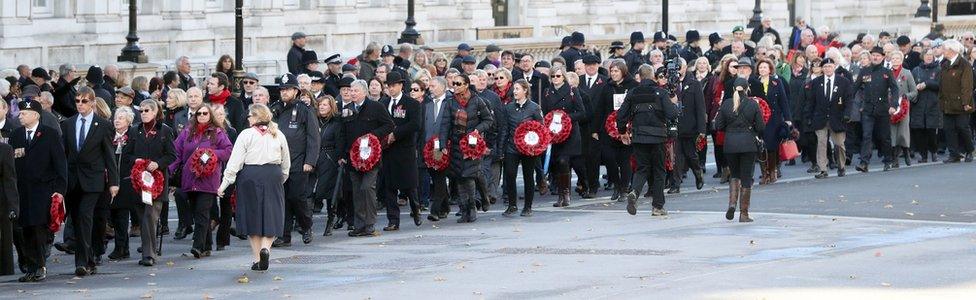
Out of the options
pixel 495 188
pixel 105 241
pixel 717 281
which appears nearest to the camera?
pixel 717 281

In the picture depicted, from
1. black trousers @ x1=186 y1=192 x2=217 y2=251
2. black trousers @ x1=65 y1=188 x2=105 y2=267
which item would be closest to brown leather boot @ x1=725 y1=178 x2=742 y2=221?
black trousers @ x1=186 y1=192 x2=217 y2=251

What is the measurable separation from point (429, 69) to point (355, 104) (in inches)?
260

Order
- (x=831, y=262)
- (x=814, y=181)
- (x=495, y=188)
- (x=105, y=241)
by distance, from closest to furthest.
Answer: (x=831, y=262) → (x=105, y=241) → (x=495, y=188) → (x=814, y=181)

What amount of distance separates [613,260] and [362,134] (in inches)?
150

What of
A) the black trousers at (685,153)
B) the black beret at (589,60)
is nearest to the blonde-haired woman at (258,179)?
the black beret at (589,60)

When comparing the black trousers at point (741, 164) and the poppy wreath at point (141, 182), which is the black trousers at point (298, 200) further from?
the black trousers at point (741, 164)

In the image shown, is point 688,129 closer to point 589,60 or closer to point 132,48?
point 589,60

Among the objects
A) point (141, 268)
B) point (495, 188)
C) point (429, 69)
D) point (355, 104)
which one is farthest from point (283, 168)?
point (429, 69)

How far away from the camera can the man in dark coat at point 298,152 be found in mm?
21766

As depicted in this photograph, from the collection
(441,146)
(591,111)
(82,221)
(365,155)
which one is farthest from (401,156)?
(82,221)

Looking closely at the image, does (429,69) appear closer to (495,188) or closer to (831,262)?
(495,188)

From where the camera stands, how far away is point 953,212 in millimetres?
24484

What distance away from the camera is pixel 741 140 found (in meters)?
23.5

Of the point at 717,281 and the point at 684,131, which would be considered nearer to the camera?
the point at 717,281
